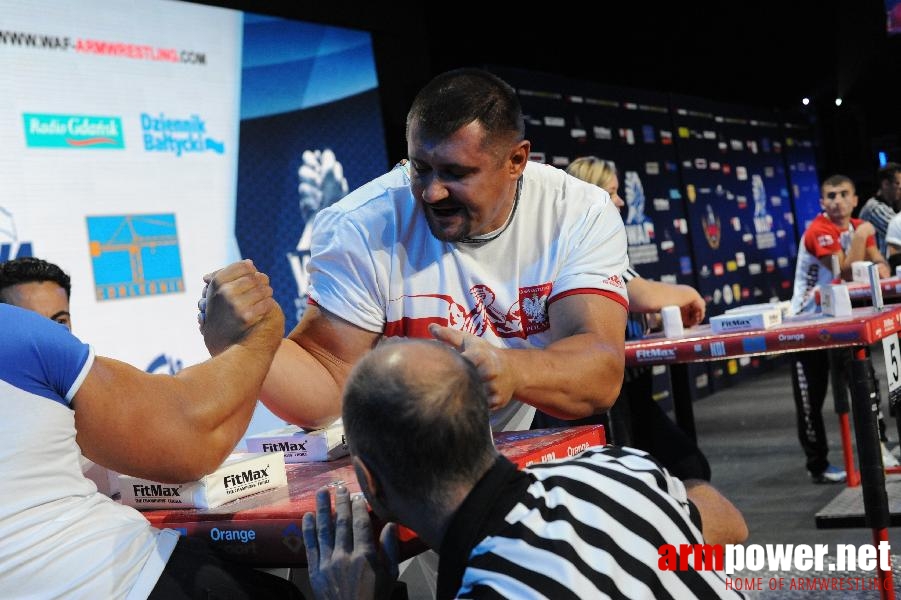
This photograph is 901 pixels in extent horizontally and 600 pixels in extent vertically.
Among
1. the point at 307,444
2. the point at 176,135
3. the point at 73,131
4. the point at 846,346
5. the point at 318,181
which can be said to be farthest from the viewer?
the point at 318,181

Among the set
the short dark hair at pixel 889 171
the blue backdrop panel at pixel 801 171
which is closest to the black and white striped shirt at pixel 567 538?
the short dark hair at pixel 889 171

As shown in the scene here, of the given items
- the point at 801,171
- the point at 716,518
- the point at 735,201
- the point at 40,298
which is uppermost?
the point at 801,171

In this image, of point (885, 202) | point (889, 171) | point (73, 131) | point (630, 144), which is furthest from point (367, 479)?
point (630, 144)

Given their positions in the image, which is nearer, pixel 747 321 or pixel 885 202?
pixel 747 321

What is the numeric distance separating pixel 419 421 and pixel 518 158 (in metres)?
1.06

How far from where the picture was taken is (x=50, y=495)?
1.34 m

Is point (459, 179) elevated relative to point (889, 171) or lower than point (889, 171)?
lower

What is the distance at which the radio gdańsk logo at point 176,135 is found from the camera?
16.0 feet

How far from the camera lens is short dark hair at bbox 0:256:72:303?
121 inches

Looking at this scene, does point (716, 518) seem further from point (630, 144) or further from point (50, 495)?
point (630, 144)

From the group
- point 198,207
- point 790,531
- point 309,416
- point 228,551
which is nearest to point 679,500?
point 228,551

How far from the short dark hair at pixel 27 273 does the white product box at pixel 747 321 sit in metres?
2.36

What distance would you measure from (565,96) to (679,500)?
703 cm

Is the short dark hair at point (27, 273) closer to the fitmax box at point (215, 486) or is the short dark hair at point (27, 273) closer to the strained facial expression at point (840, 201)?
the fitmax box at point (215, 486)
